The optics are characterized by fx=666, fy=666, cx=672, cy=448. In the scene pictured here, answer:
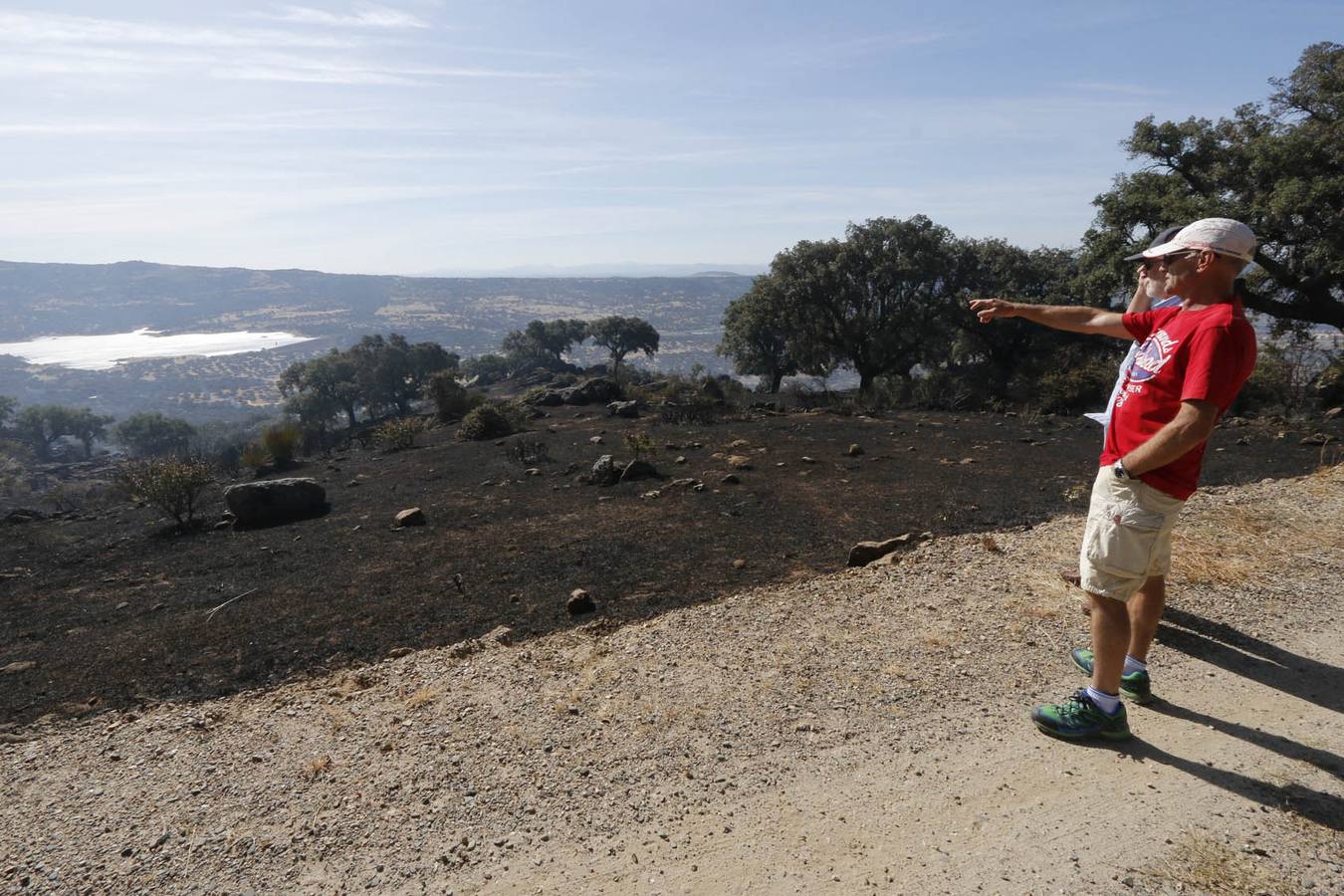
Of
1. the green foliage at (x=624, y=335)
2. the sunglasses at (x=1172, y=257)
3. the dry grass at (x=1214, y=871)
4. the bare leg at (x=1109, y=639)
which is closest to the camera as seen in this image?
the dry grass at (x=1214, y=871)

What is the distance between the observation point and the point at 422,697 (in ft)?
14.0

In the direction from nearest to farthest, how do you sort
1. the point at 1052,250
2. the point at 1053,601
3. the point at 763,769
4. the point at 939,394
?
the point at 763,769 → the point at 1053,601 → the point at 939,394 → the point at 1052,250

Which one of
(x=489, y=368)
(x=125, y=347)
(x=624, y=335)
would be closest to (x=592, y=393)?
(x=624, y=335)

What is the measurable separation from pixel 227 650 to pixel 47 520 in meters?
13.2

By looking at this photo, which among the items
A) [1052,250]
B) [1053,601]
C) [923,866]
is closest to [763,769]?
[923,866]

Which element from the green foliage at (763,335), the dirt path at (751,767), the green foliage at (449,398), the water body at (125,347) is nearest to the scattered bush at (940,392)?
the green foliage at (763,335)

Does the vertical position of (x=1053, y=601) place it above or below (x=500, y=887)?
above

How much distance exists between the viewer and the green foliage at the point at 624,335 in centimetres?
5375

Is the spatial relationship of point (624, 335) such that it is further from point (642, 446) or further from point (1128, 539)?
point (1128, 539)

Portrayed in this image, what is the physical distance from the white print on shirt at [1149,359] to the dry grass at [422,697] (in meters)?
4.21

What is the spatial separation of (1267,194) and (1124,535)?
1502 cm

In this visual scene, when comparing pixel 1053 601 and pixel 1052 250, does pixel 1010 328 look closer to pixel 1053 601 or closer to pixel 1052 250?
pixel 1052 250

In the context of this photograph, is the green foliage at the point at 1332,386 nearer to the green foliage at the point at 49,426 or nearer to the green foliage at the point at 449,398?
the green foliage at the point at 449,398

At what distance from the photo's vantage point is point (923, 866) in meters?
2.54
